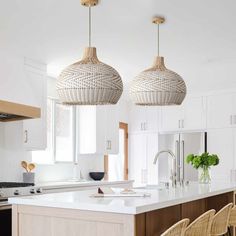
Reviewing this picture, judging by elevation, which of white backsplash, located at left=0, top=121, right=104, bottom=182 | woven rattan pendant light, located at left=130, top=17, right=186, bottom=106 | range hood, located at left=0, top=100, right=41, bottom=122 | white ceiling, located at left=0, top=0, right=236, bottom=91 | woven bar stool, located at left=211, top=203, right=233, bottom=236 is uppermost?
white ceiling, located at left=0, top=0, right=236, bottom=91

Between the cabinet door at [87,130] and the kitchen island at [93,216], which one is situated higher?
the cabinet door at [87,130]

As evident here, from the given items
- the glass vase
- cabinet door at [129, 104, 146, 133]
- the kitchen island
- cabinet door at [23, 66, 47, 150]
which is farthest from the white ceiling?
cabinet door at [129, 104, 146, 133]

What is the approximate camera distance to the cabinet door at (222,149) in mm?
7086

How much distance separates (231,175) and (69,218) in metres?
4.83

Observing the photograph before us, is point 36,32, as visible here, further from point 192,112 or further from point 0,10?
point 192,112

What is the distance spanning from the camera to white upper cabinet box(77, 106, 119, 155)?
22.5 ft

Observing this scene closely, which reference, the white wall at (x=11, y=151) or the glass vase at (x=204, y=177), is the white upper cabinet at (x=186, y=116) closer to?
the glass vase at (x=204, y=177)

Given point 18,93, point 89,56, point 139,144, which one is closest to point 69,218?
point 89,56

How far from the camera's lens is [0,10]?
3.75 metres

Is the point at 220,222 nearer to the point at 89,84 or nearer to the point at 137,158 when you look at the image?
the point at 89,84

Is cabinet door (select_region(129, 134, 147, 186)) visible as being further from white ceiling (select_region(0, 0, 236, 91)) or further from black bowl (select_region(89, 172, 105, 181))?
white ceiling (select_region(0, 0, 236, 91))

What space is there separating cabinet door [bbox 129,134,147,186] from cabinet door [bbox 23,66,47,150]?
9.05ft

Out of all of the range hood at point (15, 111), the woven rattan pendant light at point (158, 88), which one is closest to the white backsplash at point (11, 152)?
the range hood at point (15, 111)

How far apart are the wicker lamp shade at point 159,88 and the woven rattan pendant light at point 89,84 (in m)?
0.42
